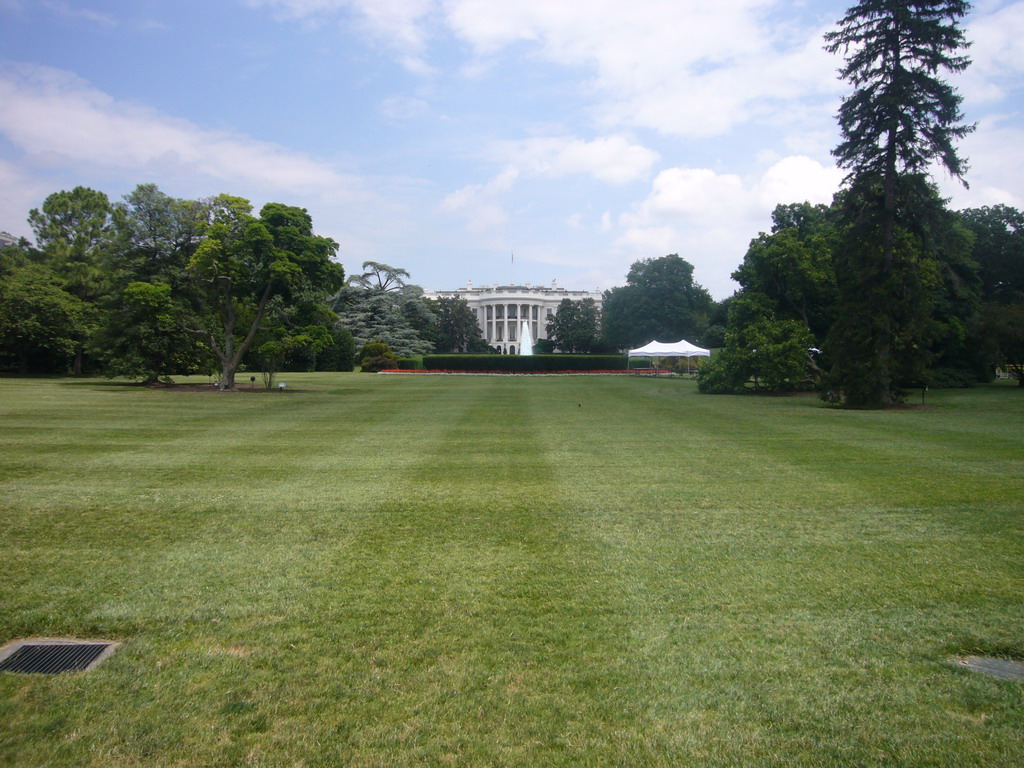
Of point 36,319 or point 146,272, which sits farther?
point 36,319

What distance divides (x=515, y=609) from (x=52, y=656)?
8.68 ft

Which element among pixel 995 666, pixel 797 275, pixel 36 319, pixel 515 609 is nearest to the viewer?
pixel 995 666

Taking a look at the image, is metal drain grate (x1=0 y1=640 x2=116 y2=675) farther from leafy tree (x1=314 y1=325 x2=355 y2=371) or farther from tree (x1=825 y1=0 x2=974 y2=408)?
leafy tree (x1=314 y1=325 x2=355 y2=371)

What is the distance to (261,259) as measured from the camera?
88.7 ft

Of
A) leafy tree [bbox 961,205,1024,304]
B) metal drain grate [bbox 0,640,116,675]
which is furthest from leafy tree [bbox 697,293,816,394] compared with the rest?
metal drain grate [bbox 0,640,116,675]

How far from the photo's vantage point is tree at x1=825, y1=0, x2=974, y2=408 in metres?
21.8

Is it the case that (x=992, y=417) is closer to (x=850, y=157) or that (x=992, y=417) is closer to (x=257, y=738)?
(x=850, y=157)

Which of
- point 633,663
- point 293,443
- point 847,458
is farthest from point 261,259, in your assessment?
point 633,663

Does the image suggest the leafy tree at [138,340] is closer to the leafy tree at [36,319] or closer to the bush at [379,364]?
the leafy tree at [36,319]

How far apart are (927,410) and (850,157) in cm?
835

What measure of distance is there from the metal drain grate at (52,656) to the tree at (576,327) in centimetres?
8490

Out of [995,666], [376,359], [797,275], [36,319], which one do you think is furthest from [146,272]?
[995,666]

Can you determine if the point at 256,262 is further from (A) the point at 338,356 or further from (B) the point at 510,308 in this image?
(B) the point at 510,308

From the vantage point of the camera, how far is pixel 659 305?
238ft
